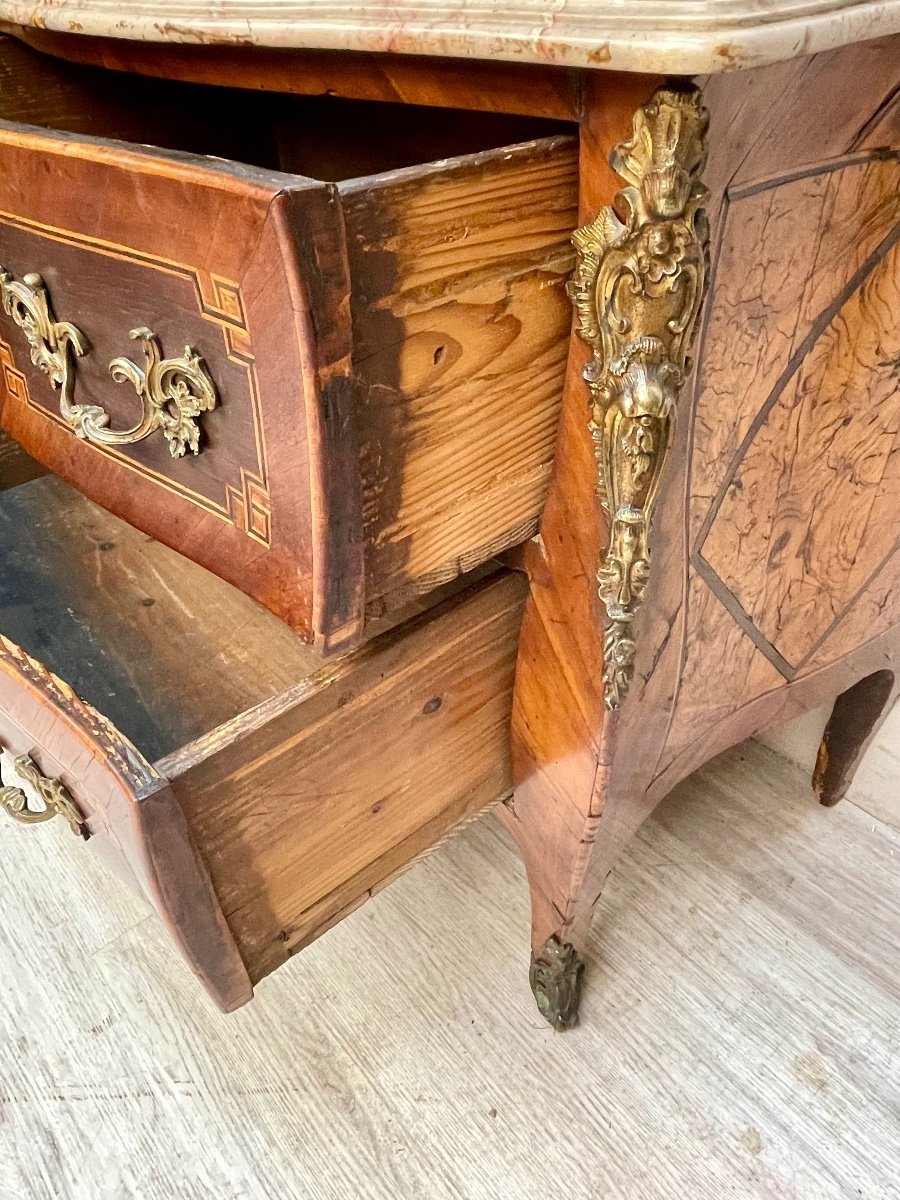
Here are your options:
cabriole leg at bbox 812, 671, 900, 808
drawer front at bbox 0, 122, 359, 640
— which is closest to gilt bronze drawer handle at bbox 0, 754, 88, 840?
drawer front at bbox 0, 122, 359, 640

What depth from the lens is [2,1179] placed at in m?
0.77

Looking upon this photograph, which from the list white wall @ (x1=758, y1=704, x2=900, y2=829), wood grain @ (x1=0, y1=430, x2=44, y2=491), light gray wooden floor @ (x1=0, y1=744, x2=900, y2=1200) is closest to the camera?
light gray wooden floor @ (x1=0, y1=744, x2=900, y2=1200)

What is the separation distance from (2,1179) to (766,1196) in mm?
630

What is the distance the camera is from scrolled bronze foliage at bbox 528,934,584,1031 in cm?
82

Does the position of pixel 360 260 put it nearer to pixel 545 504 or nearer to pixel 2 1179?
pixel 545 504

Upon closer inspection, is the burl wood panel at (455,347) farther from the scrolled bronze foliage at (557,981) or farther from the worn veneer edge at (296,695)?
the scrolled bronze foliage at (557,981)

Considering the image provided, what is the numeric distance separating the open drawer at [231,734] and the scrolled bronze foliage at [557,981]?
162 mm

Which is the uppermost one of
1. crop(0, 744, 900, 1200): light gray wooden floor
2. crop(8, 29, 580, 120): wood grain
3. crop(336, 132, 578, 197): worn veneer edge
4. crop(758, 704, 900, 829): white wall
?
crop(8, 29, 580, 120): wood grain

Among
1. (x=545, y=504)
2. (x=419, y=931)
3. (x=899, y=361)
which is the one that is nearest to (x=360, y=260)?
(x=545, y=504)

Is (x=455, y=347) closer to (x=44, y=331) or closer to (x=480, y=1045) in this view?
(x=44, y=331)

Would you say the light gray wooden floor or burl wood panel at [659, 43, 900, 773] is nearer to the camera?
burl wood panel at [659, 43, 900, 773]

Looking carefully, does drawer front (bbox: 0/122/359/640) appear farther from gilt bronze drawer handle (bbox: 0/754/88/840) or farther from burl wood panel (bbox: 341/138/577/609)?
gilt bronze drawer handle (bbox: 0/754/88/840)

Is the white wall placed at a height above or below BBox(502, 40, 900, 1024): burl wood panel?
below

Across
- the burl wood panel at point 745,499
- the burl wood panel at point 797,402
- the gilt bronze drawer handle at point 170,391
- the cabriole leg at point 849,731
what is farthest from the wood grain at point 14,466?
the cabriole leg at point 849,731
